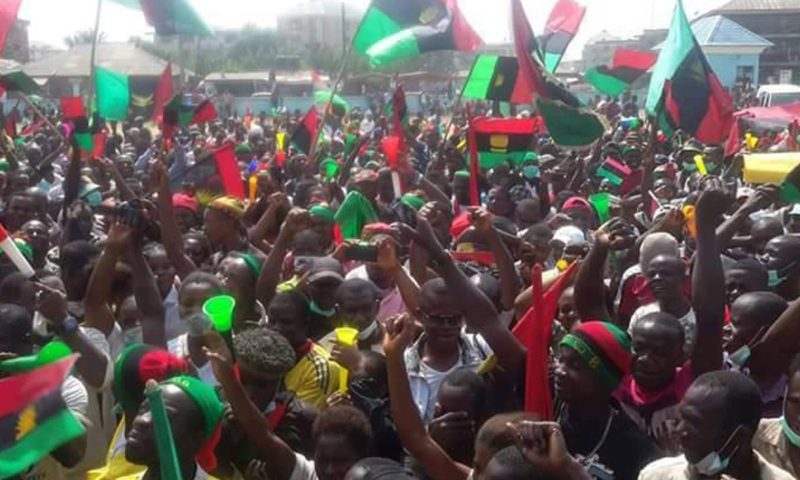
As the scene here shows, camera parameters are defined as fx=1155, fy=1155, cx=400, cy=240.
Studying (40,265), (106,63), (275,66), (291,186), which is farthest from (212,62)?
(40,265)

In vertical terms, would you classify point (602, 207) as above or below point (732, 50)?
above

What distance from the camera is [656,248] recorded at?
5.04m

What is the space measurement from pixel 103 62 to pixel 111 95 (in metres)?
32.2

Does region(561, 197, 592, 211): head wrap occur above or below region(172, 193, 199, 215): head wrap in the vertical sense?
below

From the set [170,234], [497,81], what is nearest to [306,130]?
[497,81]

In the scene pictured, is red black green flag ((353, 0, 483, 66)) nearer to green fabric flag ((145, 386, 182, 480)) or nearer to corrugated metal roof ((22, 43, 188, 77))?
green fabric flag ((145, 386, 182, 480))

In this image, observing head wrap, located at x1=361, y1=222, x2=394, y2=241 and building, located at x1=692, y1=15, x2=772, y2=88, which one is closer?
head wrap, located at x1=361, y1=222, x2=394, y2=241

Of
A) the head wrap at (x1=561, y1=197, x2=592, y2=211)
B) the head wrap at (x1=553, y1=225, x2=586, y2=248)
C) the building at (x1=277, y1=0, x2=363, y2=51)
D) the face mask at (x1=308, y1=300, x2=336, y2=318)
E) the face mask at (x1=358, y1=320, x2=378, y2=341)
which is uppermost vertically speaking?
the head wrap at (x1=553, y1=225, x2=586, y2=248)

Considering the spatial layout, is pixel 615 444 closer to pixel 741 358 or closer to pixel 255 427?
pixel 741 358

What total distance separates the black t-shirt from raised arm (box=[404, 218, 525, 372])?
0.42 m

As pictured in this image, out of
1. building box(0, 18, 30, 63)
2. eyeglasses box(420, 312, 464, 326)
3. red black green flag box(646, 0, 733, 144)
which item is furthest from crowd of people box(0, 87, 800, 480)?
building box(0, 18, 30, 63)

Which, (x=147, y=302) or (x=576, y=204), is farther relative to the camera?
(x=576, y=204)

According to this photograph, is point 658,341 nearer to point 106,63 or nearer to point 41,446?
point 41,446

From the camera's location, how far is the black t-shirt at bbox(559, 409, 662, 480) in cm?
328
